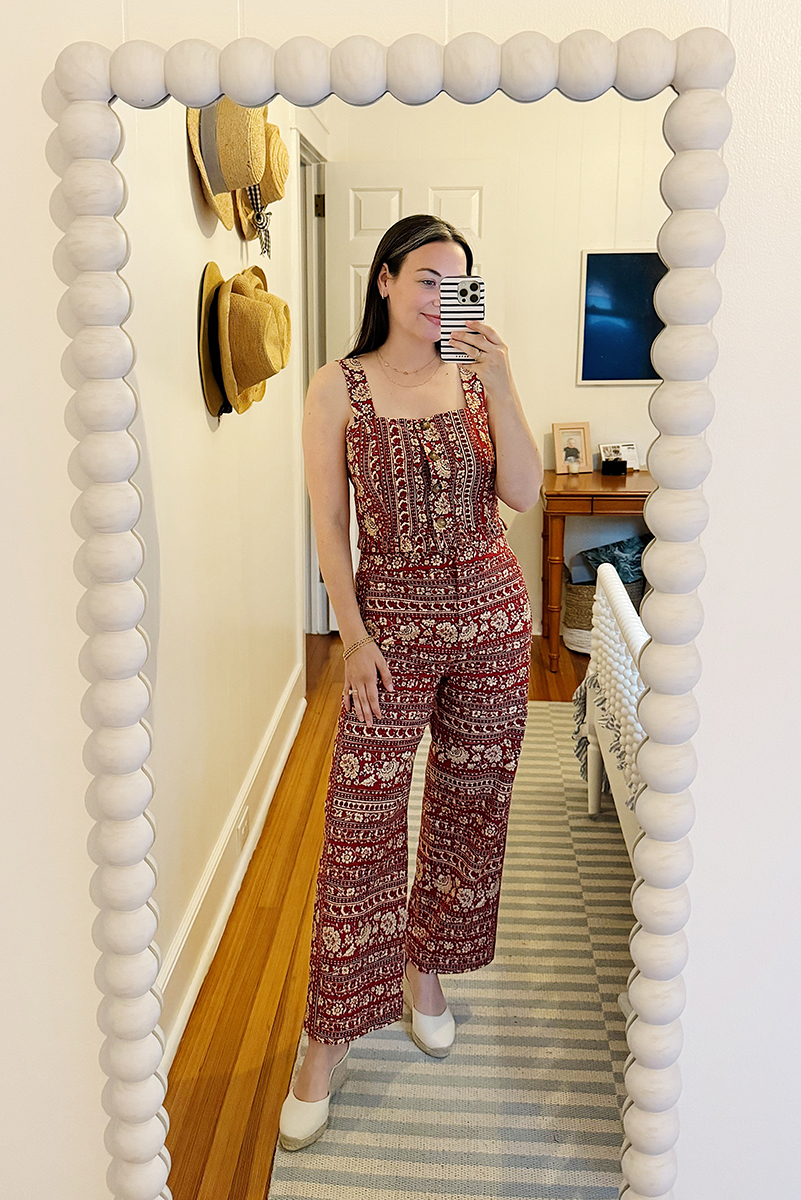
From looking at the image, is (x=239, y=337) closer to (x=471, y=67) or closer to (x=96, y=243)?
(x=96, y=243)

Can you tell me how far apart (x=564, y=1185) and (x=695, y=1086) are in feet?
0.72

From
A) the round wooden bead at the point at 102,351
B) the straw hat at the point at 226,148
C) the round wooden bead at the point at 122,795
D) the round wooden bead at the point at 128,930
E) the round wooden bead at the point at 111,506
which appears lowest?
the round wooden bead at the point at 128,930

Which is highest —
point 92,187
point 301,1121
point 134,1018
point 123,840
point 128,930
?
point 92,187

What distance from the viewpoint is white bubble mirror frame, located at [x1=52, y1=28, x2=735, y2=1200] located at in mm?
956

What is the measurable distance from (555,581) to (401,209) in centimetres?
43

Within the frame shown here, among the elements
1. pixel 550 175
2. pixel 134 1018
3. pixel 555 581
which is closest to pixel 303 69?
pixel 550 175

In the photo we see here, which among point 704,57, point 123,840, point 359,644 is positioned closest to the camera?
point 704,57

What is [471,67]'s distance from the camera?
96 cm

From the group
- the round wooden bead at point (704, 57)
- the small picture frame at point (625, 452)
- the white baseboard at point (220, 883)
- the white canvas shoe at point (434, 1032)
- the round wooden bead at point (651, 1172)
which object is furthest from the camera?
the white canvas shoe at point (434, 1032)

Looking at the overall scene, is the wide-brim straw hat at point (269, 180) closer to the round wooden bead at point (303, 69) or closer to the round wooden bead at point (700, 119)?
the round wooden bead at point (303, 69)

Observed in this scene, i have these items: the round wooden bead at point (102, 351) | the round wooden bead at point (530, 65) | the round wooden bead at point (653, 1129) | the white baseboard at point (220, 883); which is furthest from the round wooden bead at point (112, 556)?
the round wooden bead at point (653, 1129)

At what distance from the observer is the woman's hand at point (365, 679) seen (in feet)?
4.18

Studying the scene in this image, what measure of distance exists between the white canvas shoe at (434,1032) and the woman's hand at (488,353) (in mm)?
895

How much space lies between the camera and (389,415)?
1174 millimetres
